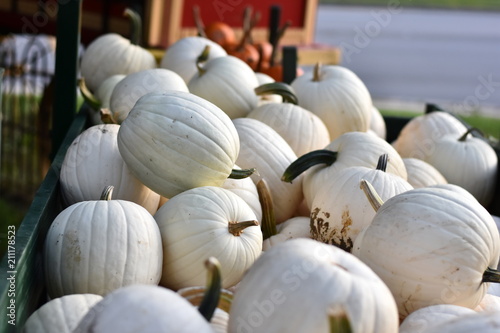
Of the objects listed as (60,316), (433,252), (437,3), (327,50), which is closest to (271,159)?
(433,252)

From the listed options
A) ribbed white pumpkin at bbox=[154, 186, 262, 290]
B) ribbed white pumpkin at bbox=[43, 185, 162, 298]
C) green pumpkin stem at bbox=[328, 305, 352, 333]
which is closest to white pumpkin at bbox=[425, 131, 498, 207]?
ribbed white pumpkin at bbox=[154, 186, 262, 290]

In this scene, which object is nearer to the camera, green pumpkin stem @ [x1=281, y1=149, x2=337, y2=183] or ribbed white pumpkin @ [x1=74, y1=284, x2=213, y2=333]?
ribbed white pumpkin @ [x1=74, y1=284, x2=213, y2=333]

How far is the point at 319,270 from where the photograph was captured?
1.22 meters

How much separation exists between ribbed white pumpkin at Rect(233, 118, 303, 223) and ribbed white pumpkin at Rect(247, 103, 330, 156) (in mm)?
142

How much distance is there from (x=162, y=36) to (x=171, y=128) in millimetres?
3302

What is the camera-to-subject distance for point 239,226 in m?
1.69

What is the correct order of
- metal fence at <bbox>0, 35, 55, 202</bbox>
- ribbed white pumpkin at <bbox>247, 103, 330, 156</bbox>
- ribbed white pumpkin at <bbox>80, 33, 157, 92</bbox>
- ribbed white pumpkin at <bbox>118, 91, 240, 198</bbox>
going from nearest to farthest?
1. ribbed white pumpkin at <bbox>118, 91, 240, 198</bbox>
2. ribbed white pumpkin at <bbox>247, 103, 330, 156</bbox>
3. ribbed white pumpkin at <bbox>80, 33, 157, 92</bbox>
4. metal fence at <bbox>0, 35, 55, 202</bbox>

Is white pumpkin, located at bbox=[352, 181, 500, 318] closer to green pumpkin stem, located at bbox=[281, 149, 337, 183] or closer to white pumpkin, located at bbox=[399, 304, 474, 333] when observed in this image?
white pumpkin, located at bbox=[399, 304, 474, 333]

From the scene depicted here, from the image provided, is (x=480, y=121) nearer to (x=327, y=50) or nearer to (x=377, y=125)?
(x=327, y=50)

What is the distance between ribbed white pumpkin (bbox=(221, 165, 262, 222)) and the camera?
2.01m

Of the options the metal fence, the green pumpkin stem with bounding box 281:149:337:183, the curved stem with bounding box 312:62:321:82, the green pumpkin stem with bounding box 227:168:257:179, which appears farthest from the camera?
the metal fence

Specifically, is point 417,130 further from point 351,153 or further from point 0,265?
point 0,265

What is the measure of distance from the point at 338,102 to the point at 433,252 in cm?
121

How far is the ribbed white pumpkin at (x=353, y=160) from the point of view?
2186 mm
